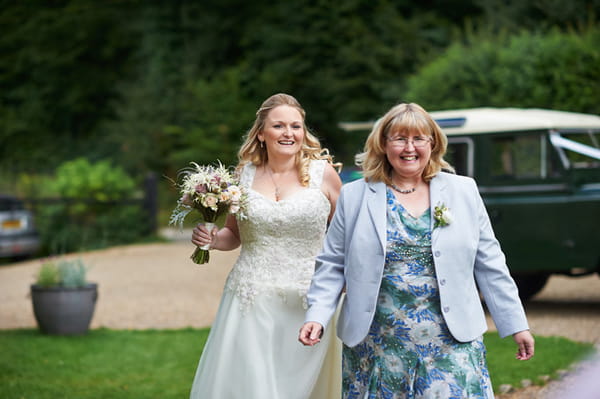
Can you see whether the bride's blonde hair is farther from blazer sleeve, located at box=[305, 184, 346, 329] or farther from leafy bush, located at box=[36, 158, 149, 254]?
leafy bush, located at box=[36, 158, 149, 254]

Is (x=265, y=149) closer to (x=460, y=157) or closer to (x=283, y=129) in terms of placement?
(x=283, y=129)

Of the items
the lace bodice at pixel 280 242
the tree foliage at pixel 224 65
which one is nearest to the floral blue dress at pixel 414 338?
the lace bodice at pixel 280 242

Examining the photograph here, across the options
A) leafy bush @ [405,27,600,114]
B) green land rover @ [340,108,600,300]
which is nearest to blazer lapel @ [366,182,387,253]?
green land rover @ [340,108,600,300]

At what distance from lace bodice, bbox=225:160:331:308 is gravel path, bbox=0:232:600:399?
237cm

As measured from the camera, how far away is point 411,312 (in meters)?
3.54

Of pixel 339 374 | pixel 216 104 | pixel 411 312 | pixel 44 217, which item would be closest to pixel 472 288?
pixel 411 312

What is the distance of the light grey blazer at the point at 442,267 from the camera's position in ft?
11.5

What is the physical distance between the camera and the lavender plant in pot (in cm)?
848

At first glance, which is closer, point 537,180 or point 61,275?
point 61,275

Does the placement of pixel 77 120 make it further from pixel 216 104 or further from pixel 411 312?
pixel 411 312

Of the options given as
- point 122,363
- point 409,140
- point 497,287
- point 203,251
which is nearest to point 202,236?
point 203,251

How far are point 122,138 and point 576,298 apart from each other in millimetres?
21521

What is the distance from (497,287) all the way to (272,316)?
4.41ft

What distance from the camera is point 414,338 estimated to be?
3531 millimetres
